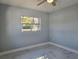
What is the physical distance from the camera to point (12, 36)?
502 cm

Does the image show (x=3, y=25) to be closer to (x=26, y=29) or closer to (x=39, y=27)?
(x=26, y=29)

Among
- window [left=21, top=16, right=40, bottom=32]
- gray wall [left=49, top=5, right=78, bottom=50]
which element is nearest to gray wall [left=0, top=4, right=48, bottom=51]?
window [left=21, top=16, right=40, bottom=32]

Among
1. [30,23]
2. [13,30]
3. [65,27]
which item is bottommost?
[13,30]

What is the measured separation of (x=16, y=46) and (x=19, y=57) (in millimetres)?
1253

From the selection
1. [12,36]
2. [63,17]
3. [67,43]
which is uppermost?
[63,17]

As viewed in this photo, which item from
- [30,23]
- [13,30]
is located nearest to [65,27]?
[30,23]

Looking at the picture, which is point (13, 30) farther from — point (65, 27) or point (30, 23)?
point (65, 27)

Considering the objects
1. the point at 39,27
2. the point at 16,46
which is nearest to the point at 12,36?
the point at 16,46

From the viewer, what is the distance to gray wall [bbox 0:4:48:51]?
466cm

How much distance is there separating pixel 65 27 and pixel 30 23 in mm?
2294

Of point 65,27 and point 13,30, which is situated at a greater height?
point 65,27

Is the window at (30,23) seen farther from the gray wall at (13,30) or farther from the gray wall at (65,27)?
the gray wall at (65,27)

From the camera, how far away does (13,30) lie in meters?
5.05

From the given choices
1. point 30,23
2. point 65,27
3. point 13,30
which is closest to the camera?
point 13,30
